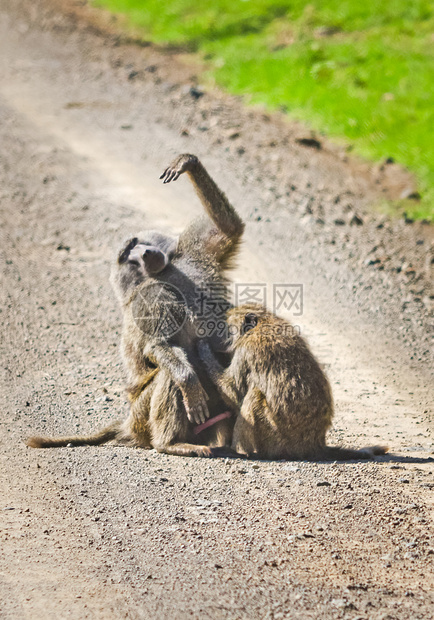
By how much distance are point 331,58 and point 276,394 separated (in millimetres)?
12192

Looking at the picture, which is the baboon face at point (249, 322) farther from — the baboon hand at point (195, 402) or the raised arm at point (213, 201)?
the raised arm at point (213, 201)

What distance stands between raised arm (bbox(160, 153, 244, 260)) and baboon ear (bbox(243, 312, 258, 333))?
75 cm

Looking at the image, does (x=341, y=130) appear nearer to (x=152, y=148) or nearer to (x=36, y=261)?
(x=152, y=148)

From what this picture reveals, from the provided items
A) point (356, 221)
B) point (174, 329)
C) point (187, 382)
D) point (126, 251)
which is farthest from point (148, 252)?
point (356, 221)

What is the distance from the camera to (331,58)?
656 inches

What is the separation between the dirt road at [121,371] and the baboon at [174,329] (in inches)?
14.2

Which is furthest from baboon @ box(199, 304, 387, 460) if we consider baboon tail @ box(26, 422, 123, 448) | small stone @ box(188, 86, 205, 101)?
small stone @ box(188, 86, 205, 101)

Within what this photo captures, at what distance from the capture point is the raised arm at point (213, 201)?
6.82 meters

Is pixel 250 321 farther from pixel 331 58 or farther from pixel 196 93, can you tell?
pixel 331 58

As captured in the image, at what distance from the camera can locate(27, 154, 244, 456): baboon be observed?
6473mm

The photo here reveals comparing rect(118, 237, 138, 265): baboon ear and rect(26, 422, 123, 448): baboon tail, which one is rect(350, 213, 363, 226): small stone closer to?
rect(118, 237, 138, 265): baboon ear

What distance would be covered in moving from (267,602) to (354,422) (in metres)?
3.38

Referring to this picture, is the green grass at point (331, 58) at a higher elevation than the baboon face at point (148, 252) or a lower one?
higher

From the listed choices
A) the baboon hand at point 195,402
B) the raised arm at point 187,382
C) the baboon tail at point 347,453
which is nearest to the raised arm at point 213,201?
the raised arm at point 187,382
